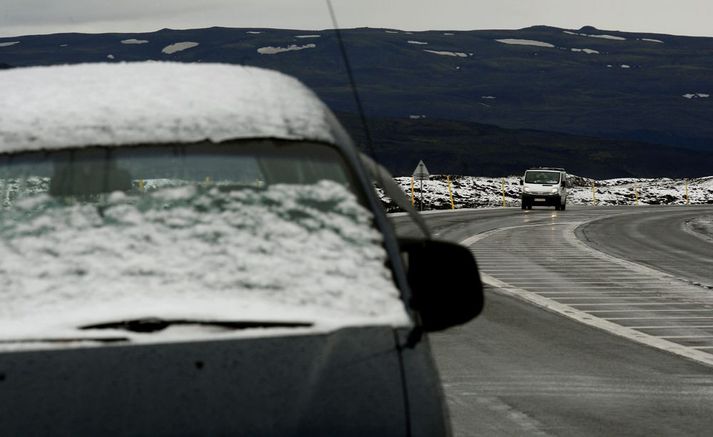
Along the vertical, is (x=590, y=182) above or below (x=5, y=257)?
below

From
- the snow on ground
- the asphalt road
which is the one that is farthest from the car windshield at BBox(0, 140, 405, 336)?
the snow on ground

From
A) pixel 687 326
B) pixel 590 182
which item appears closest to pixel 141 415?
pixel 687 326

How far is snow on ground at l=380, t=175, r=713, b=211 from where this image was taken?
232 ft

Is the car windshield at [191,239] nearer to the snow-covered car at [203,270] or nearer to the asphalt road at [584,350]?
the snow-covered car at [203,270]

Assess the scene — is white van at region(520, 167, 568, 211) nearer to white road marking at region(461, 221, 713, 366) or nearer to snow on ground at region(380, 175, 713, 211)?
snow on ground at region(380, 175, 713, 211)

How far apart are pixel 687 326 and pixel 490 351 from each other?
345cm

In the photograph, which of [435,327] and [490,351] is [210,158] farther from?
[490,351]

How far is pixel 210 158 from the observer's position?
128 inches

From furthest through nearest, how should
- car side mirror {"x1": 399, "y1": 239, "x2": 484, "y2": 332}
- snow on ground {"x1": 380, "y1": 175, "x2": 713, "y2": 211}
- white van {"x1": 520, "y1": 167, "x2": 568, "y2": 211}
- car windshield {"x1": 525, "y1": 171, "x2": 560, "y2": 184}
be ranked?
snow on ground {"x1": 380, "y1": 175, "x2": 713, "y2": 211}
car windshield {"x1": 525, "y1": 171, "x2": 560, "y2": 184}
white van {"x1": 520, "y1": 167, "x2": 568, "y2": 211}
car side mirror {"x1": 399, "y1": 239, "x2": 484, "y2": 332}

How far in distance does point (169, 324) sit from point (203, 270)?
0.20 meters

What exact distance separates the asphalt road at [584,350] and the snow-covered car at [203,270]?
16.1ft

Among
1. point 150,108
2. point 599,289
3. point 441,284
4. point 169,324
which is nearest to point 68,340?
point 169,324

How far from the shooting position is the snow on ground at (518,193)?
70.6 m

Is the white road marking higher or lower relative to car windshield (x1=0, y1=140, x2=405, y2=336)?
lower
